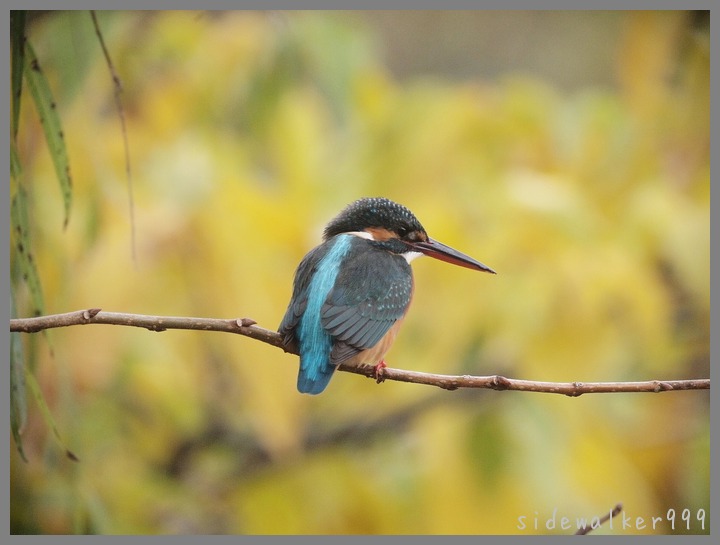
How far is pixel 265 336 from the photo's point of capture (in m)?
1.05

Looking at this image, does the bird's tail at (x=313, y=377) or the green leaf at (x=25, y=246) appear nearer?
the green leaf at (x=25, y=246)

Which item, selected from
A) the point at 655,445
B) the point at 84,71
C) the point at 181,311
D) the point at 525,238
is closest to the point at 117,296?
the point at 181,311

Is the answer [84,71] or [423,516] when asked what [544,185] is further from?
[84,71]

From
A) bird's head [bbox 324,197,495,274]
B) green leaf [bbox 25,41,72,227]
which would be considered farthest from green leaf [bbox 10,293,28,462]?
bird's head [bbox 324,197,495,274]

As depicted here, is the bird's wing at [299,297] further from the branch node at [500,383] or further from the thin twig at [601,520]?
the thin twig at [601,520]

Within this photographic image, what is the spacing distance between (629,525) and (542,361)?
1.09ft

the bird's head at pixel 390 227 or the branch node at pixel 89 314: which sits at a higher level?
the bird's head at pixel 390 227

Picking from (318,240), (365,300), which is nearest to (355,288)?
(365,300)

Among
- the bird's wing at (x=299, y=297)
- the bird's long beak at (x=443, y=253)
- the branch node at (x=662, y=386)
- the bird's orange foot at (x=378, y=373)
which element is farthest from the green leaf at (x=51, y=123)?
the branch node at (x=662, y=386)

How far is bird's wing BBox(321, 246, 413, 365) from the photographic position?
1261mm

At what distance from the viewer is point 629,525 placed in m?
1.56

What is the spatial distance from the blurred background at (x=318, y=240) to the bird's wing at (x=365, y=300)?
A: 9.0 inches

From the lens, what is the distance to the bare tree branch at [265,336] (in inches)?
36.9

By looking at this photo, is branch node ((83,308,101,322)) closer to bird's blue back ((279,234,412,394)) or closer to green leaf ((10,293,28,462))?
green leaf ((10,293,28,462))
